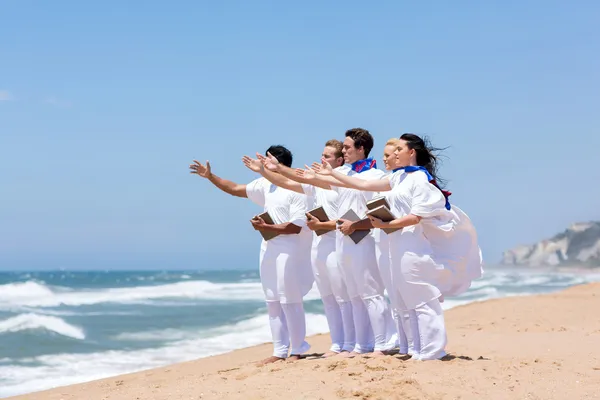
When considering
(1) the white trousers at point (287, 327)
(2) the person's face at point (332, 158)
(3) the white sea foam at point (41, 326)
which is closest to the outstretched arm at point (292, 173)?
(2) the person's face at point (332, 158)

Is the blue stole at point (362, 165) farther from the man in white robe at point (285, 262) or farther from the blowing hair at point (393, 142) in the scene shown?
the man in white robe at point (285, 262)

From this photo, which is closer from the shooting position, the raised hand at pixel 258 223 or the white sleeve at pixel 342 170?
the white sleeve at pixel 342 170

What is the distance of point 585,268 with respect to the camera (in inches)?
2864

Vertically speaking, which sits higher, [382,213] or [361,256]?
[382,213]

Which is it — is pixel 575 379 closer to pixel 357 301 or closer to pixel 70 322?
pixel 357 301

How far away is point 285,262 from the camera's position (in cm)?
775

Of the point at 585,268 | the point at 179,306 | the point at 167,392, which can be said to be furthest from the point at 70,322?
the point at 585,268

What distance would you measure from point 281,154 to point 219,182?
2.65ft

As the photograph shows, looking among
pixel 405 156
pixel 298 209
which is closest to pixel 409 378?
pixel 405 156

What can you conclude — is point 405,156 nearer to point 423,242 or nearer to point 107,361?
point 423,242

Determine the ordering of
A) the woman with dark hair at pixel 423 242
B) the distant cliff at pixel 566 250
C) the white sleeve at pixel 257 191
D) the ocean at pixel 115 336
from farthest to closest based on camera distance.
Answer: the distant cliff at pixel 566 250, the ocean at pixel 115 336, the white sleeve at pixel 257 191, the woman with dark hair at pixel 423 242

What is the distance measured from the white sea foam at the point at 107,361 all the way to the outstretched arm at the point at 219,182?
4.23 meters

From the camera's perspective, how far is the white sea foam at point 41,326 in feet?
55.2

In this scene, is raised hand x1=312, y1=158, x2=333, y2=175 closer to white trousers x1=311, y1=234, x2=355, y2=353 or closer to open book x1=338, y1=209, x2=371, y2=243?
open book x1=338, y1=209, x2=371, y2=243
